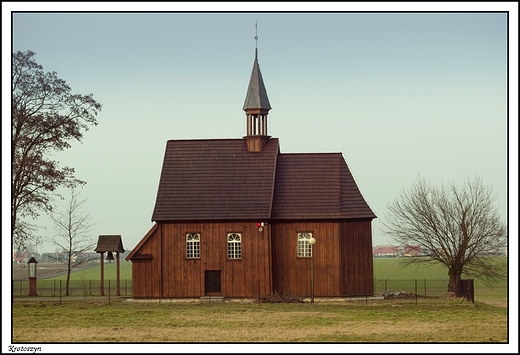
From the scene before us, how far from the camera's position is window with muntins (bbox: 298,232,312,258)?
5006 centimetres

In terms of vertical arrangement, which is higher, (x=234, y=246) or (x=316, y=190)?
(x=316, y=190)

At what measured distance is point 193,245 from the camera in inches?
1970

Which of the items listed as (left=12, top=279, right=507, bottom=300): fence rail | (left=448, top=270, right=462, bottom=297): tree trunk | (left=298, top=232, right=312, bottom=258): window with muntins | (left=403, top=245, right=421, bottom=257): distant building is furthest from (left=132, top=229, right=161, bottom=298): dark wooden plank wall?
(left=448, top=270, right=462, bottom=297): tree trunk

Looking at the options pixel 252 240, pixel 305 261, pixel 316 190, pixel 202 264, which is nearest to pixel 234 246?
pixel 252 240

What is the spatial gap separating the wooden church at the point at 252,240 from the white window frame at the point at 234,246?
0.16ft

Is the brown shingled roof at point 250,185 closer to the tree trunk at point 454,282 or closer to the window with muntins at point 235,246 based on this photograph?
the window with muntins at point 235,246

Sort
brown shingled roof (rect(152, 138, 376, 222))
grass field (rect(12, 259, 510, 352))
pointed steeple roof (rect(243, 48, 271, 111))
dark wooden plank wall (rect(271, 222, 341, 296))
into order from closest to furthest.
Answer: grass field (rect(12, 259, 510, 352)) < dark wooden plank wall (rect(271, 222, 341, 296)) < brown shingled roof (rect(152, 138, 376, 222)) < pointed steeple roof (rect(243, 48, 271, 111))

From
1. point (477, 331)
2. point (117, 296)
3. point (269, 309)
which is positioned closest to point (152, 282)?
point (117, 296)

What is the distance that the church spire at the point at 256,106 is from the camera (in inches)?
2060

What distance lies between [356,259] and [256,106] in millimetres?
9603

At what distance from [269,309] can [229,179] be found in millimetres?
9262

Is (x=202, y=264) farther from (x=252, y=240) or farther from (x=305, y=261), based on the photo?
(x=305, y=261)

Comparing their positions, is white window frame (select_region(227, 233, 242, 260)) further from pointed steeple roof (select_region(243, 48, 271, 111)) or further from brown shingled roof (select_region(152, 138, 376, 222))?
pointed steeple roof (select_region(243, 48, 271, 111))

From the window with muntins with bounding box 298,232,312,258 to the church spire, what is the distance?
18.0ft
